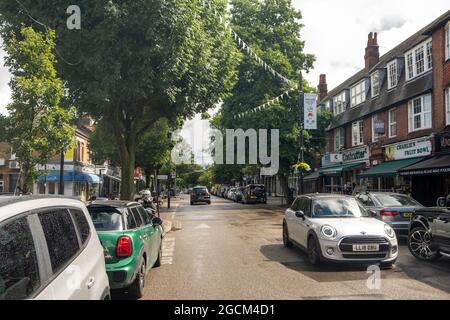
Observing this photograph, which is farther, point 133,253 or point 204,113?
point 204,113

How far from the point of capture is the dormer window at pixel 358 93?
31847 millimetres

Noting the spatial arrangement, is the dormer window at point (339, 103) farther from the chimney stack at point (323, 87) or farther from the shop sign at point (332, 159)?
the chimney stack at point (323, 87)

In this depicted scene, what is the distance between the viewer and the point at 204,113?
17.1 m

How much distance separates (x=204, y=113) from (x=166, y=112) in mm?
1688

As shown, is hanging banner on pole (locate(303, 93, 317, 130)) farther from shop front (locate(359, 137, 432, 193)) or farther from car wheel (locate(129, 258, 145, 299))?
car wheel (locate(129, 258, 145, 299))

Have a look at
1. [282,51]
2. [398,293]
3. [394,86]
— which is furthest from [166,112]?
[282,51]

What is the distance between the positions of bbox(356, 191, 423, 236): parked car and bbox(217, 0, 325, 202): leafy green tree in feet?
59.6

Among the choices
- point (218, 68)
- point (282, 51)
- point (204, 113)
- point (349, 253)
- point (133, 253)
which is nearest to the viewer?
point (133, 253)

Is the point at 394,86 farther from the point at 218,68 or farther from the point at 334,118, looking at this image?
the point at 218,68

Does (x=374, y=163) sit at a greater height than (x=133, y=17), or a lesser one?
lesser

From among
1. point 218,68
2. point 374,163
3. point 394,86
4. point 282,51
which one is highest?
point 282,51

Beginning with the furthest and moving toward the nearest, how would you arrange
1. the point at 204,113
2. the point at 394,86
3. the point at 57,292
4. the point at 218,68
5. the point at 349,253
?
the point at 394,86, the point at 204,113, the point at 218,68, the point at 349,253, the point at 57,292

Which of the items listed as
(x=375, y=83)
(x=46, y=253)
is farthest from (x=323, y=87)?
(x=46, y=253)

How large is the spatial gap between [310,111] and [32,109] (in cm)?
1925
